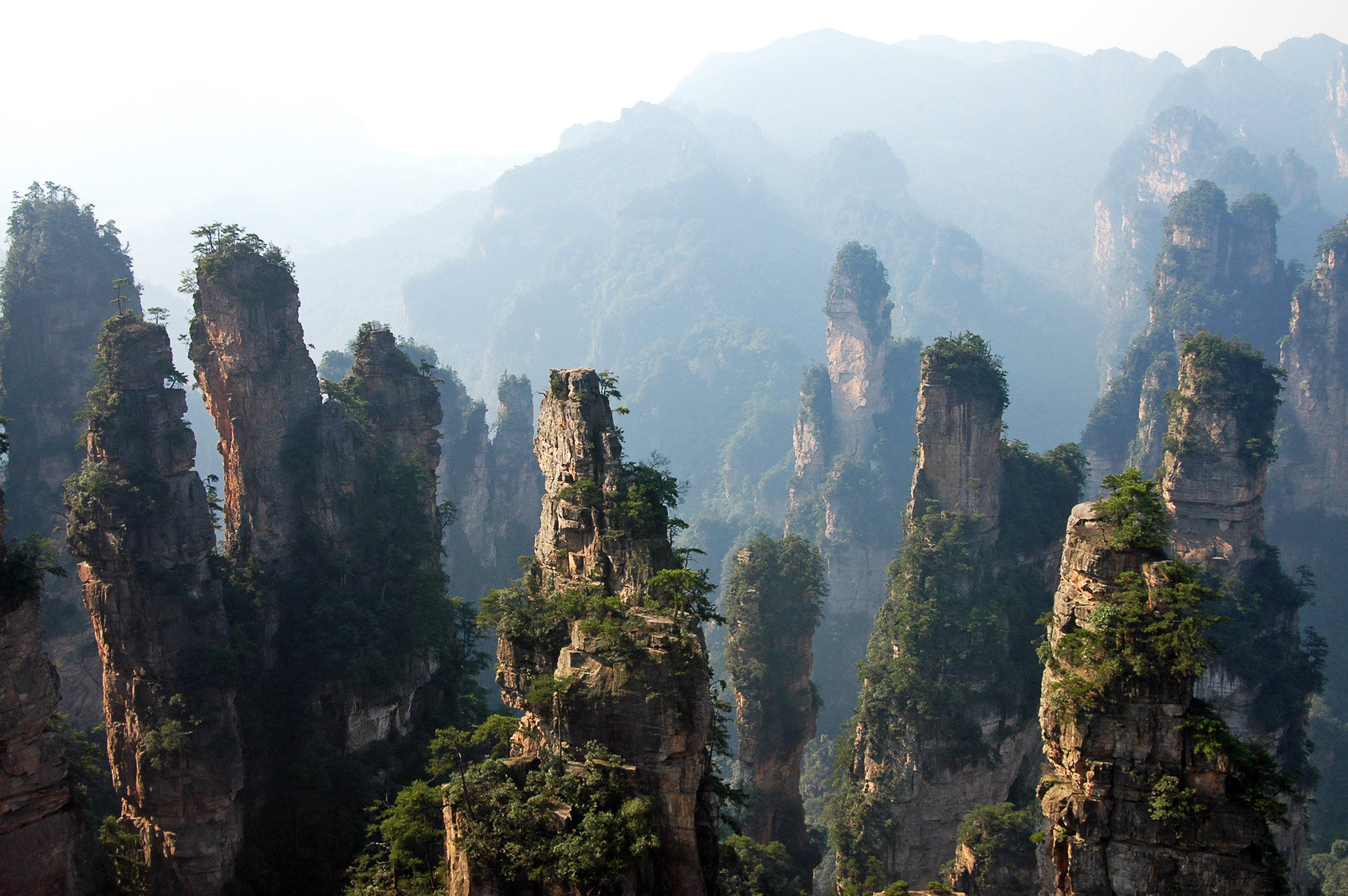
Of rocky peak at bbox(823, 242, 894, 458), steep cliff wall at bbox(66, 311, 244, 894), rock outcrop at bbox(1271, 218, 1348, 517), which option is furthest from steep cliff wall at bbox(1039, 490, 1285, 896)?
rocky peak at bbox(823, 242, 894, 458)

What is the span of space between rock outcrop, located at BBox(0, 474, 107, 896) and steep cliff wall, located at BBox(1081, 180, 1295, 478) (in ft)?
207

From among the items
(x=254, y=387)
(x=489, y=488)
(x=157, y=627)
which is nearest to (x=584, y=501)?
(x=157, y=627)

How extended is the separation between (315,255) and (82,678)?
146 m

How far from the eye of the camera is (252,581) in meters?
28.0

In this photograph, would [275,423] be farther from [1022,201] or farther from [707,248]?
[1022,201]

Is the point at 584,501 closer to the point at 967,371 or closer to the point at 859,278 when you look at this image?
the point at 967,371

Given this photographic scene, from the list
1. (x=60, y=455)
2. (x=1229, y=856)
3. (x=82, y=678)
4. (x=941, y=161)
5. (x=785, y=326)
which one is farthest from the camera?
(x=941, y=161)

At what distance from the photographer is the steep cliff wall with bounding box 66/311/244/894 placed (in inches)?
953

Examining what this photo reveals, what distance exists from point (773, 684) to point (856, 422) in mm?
43128

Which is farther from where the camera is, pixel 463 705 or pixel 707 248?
pixel 707 248

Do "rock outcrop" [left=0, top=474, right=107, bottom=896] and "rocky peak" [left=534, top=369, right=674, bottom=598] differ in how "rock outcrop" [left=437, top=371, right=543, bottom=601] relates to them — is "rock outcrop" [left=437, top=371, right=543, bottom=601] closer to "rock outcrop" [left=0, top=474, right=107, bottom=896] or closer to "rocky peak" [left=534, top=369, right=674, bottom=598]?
"rocky peak" [left=534, top=369, right=674, bottom=598]

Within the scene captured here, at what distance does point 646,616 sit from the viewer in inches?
661

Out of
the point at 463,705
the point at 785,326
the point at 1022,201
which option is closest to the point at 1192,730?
the point at 463,705

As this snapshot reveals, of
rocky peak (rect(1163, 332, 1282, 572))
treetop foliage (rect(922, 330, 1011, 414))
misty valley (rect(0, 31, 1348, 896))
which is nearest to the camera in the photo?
misty valley (rect(0, 31, 1348, 896))
